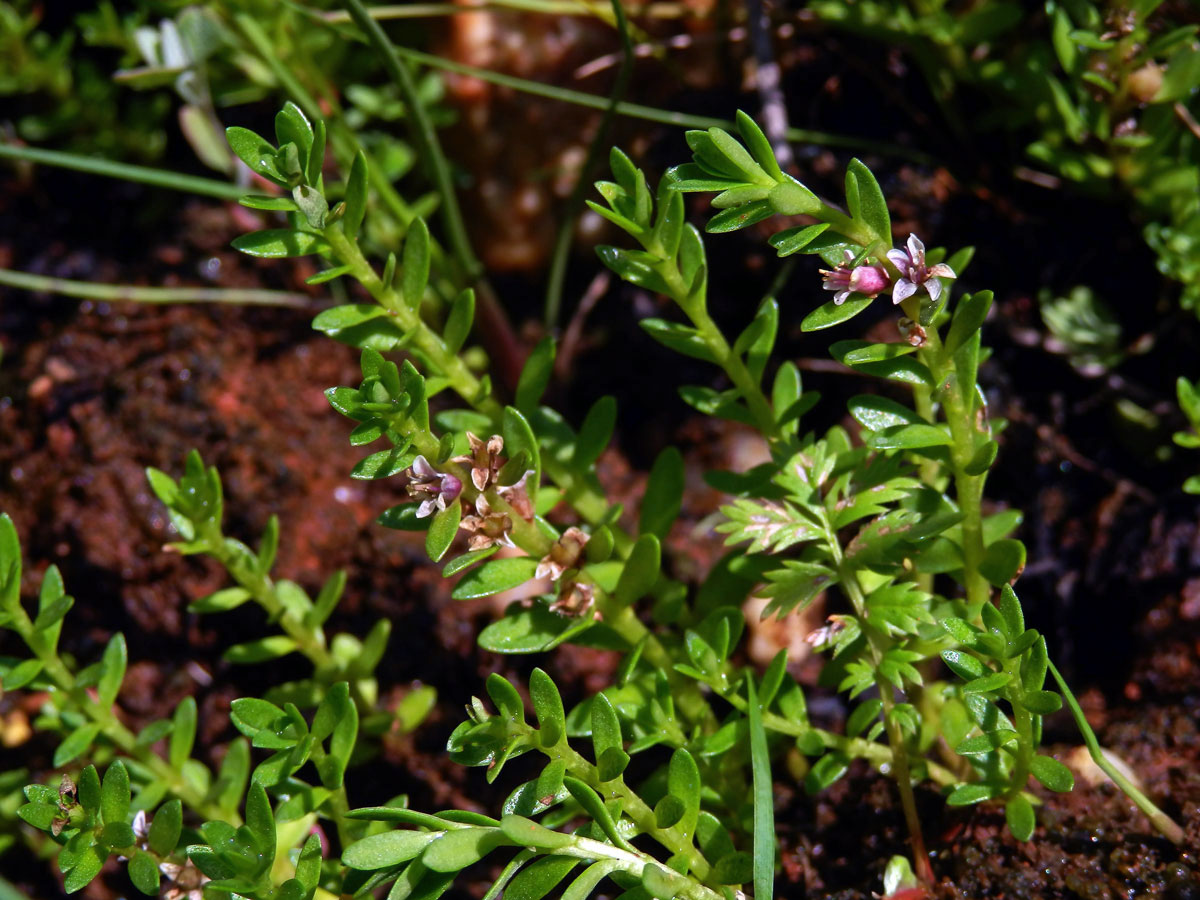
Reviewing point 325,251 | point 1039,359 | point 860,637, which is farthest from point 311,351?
point 1039,359

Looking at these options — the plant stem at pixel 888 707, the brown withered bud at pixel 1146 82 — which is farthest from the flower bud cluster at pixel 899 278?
the brown withered bud at pixel 1146 82

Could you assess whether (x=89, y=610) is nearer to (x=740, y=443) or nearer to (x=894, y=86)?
(x=740, y=443)

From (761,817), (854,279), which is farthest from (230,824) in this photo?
(854,279)

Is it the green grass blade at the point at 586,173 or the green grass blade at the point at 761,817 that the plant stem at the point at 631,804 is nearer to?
the green grass blade at the point at 761,817

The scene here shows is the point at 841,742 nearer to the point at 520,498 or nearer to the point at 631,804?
the point at 631,804

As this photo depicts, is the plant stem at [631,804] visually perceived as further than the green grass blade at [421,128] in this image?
No

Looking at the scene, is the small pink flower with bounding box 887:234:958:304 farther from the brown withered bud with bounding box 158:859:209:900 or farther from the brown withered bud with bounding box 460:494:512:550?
the brown withered bud with bounding box 158:859:209:900
